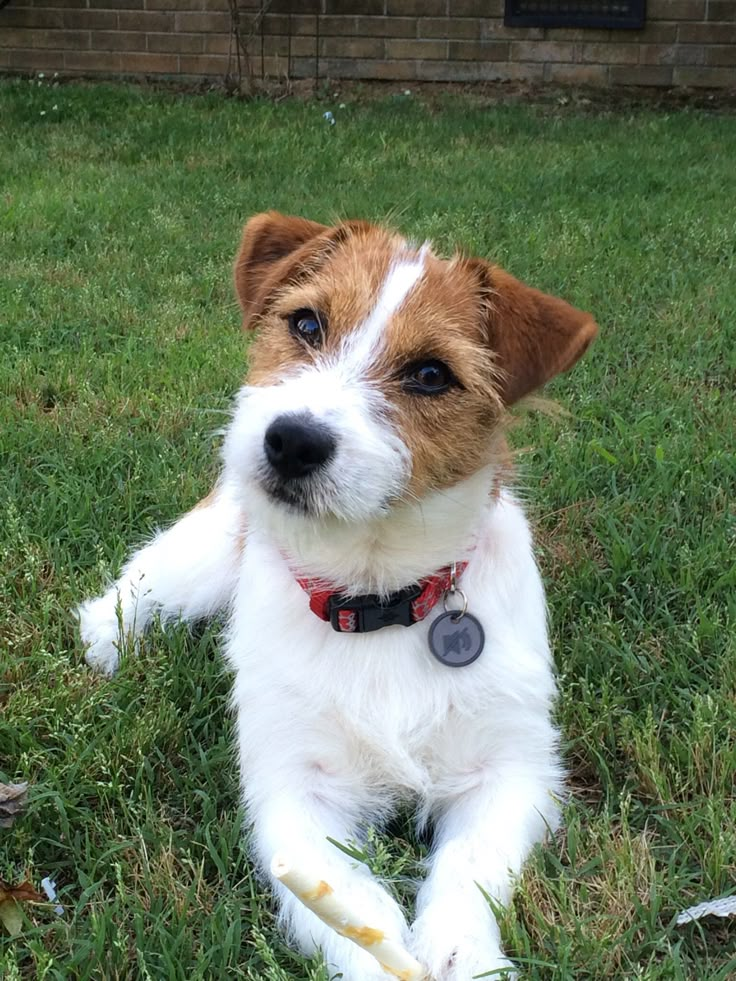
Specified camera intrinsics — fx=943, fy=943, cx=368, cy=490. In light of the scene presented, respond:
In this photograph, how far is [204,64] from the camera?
12.4m

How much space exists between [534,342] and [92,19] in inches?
483

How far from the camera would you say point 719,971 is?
6.17 ft

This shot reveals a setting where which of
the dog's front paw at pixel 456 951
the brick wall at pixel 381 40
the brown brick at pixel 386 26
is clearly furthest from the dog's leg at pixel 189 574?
the brown brick at pixel 386 26

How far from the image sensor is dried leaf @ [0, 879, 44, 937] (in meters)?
1.98

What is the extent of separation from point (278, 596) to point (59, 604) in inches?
36.1

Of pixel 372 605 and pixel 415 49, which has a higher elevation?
pixel 415 49

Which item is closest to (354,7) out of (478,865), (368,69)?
(368,69)

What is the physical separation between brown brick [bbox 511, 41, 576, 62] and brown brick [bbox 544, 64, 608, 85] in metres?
0.11

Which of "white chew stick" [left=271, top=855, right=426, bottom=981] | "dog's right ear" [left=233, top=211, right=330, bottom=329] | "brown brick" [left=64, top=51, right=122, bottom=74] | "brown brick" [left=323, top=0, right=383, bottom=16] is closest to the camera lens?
"white chew stick" [left=271, top=855, right=426, bottom=981]

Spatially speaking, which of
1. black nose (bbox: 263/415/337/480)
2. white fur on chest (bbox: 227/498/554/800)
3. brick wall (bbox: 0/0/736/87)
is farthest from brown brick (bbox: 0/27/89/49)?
black nose (bbox: 263/415/337/480)

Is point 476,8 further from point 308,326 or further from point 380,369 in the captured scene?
point 380,369

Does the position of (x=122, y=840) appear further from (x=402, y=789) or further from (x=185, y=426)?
(x=185, y=426)

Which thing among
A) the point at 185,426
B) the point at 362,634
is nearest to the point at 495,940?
the point at 362,634

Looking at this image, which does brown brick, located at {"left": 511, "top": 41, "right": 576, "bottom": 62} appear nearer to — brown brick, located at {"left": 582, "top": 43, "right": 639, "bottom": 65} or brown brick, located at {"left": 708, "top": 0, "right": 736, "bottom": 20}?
brown brick, located at {"left": 582, "top": 43, "right": 639, "bottom": 65}
